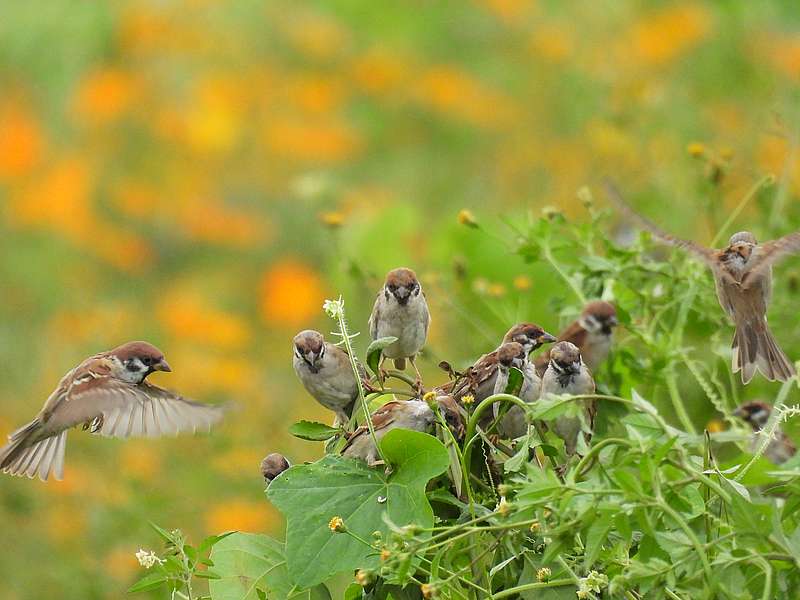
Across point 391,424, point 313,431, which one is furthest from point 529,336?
point 313,431

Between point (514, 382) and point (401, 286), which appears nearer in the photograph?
point (514, 382)

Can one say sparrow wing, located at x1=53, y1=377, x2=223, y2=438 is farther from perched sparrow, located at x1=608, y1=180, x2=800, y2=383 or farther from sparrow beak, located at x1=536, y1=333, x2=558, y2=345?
perched sparrow, located at x1=608, y1=180, x2=800, y2=383

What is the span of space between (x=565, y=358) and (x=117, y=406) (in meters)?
1.10

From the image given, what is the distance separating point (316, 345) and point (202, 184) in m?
6.02

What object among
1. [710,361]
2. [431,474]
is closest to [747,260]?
[710,361]

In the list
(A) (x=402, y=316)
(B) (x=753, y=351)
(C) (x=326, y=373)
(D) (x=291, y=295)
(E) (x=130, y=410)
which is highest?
(D) (x=291, y=295)

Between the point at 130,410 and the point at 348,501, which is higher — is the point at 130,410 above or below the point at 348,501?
above

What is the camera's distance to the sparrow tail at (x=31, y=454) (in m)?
2.97

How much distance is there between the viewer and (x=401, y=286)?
9.46ft

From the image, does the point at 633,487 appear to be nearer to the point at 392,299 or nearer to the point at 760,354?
the point at 760,354

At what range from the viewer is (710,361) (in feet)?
10.5

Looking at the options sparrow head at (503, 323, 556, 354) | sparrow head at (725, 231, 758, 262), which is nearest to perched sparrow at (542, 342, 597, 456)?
sparrow head at (503, 323, 556, 354)

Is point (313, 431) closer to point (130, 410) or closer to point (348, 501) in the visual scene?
point (348, 501)

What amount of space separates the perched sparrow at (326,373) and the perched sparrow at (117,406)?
31cm
